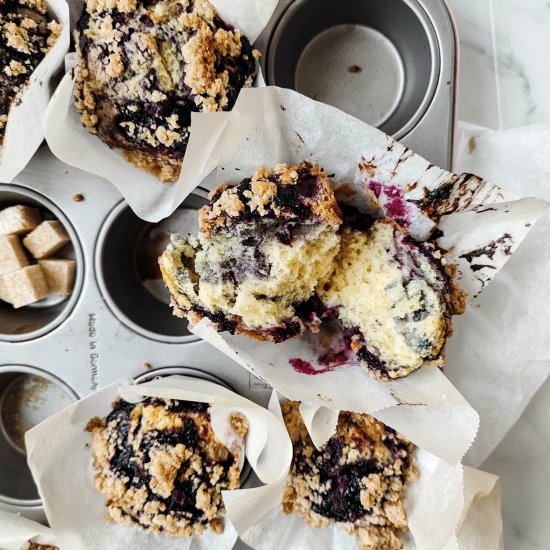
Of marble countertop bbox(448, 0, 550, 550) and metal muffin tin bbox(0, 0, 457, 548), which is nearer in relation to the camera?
metal muffin tin bbox(0, 0, 457, 548)

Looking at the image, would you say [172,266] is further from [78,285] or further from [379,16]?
[379,16]

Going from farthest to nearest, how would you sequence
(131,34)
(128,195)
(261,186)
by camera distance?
(128,195) < (131,34) < (261,186)

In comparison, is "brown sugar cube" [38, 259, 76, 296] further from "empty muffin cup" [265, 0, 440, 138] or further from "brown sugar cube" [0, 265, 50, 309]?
"empty muffin cup" [265, 0, 440, 138]

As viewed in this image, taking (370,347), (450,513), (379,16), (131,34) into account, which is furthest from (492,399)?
(131,34)

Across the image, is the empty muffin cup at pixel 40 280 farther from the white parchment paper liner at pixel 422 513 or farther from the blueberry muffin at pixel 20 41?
the white parchment paper liner at pixel 422 513

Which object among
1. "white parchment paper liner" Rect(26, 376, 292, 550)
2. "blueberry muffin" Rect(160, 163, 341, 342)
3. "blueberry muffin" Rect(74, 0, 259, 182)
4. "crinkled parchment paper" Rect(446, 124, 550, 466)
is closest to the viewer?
"blueberry muffin" Rect(160, 163, 341, 342)

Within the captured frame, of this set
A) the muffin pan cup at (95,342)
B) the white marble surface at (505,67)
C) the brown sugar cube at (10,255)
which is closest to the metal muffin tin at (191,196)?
the muffin pan cup at (95,342)

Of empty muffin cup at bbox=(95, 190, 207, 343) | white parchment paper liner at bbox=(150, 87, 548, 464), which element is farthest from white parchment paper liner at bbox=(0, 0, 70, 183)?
white parchment paper liner at bbox=(150, 87, 548, 464)
